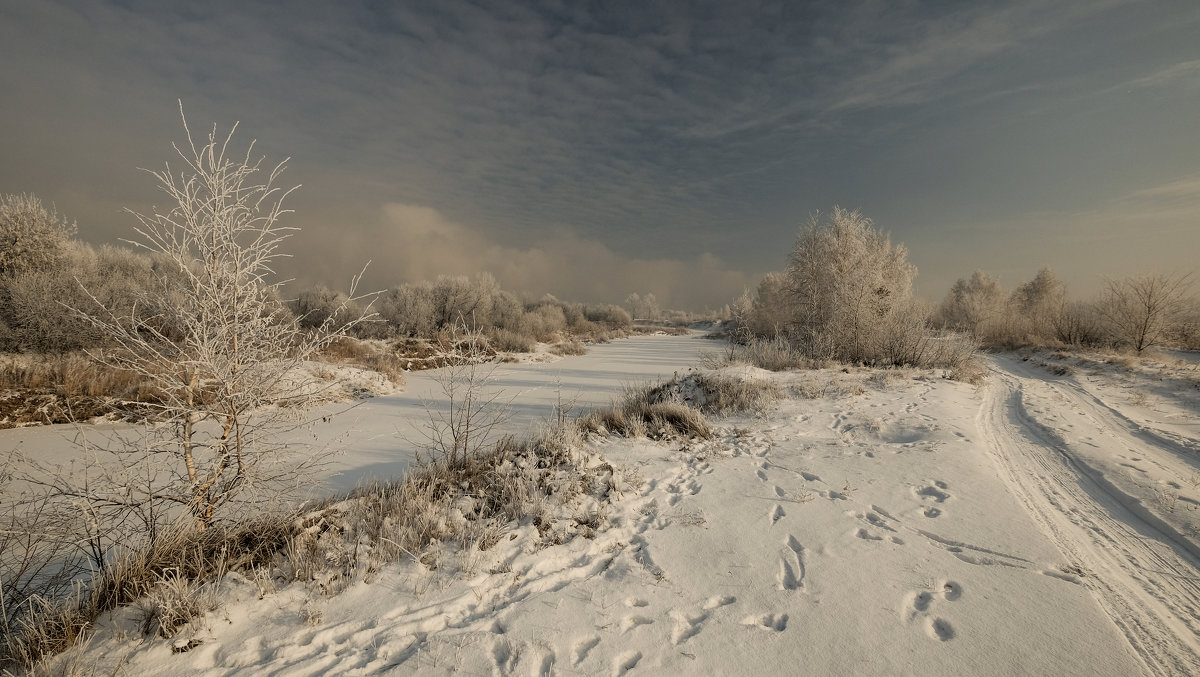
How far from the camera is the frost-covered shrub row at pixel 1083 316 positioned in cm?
1647

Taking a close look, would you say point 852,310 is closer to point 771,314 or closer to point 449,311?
point 771,314

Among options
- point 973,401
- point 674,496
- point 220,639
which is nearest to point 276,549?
point 220,639

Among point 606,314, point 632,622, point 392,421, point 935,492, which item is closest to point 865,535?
point 935,492

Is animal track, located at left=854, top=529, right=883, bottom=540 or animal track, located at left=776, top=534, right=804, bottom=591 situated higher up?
animal track, located at left=854, top=529, right=883, bottom=540

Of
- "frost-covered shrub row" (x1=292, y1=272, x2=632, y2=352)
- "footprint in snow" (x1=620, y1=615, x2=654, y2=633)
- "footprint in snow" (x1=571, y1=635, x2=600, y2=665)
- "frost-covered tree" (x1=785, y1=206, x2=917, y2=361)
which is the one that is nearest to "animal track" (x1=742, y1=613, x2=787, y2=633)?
"footprint in snow" (x1=620, y1=615, x2=654, y2=633)

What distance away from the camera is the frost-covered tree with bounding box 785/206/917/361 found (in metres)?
13.4

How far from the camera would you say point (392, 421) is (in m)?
8.70

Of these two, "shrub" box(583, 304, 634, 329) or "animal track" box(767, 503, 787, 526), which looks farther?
"shrub" box(583, 304, 634, 329)

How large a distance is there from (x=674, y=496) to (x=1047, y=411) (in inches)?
334

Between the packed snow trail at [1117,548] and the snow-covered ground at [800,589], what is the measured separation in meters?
0.02

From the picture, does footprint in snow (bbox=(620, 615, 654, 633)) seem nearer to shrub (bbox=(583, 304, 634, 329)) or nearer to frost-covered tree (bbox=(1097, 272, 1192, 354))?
frost-covered tree (bbox=(1097, 272, 1192, 354))

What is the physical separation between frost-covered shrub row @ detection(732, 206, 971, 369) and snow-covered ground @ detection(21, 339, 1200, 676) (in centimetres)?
Result: 796

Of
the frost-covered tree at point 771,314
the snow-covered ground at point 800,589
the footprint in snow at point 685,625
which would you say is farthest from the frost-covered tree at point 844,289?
the footprint in snow at point 685,625

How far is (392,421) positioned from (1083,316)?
1167 inches
